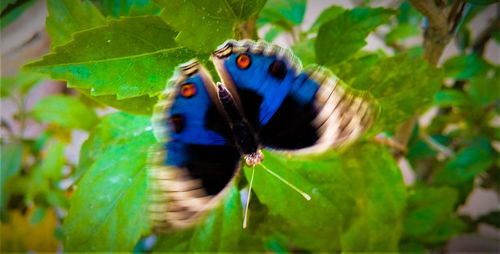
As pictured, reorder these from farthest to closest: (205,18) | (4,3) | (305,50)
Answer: (305,50), (4,3), (205,18)

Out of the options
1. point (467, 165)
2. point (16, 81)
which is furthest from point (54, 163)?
point (467, 165)

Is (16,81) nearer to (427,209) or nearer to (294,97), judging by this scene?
(294,97)

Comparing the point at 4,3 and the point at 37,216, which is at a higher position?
the point at 4,3

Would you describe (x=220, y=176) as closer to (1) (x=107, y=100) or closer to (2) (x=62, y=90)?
Answer: (1) (x=107, y=100)

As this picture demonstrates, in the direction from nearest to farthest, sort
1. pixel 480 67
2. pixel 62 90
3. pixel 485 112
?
pixel 480 67 → pixel 485 112 → pixel 62 90

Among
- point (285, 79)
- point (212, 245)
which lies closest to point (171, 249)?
point (212, 245)

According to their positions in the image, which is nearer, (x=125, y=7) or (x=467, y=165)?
(x=125, y=7)

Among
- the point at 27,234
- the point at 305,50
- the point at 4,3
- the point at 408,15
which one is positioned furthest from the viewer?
the point at 27,234

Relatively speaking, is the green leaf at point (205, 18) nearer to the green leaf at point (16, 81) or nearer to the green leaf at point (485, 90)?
the green leaf at point (16, 81)
